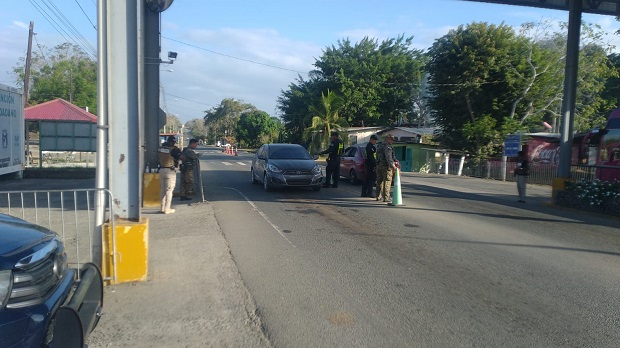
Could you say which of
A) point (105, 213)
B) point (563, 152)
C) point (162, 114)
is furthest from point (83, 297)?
point (563, 152)

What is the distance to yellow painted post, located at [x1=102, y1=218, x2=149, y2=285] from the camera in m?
5.63

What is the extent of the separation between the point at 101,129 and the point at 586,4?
1405 cm

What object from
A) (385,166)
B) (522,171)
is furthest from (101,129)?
(522,171)

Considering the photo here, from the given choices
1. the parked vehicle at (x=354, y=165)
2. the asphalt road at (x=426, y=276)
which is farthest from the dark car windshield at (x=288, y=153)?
the asphalt road at (x=426, y=276)

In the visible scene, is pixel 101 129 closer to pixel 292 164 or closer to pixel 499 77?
pixel 292 164

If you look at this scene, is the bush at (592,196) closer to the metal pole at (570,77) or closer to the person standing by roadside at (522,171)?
the metal pole at (570,77)

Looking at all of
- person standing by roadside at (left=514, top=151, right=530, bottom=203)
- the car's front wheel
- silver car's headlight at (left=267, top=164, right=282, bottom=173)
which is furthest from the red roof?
person standing by roadside at (left=514, top=151, right=530, bottom=203)

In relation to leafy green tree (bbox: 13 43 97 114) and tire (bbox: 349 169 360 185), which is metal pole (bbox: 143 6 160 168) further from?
leafy green tree (bbox: 13 43 97 114)

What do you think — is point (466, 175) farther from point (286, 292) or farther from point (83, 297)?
point (83, 297)

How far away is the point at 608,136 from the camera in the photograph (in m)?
13.5

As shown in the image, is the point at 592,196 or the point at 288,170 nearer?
the point at 592,196

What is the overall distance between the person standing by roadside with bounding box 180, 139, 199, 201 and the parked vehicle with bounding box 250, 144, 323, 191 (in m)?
2.32

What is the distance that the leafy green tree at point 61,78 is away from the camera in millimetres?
52719

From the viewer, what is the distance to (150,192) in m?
12.3
